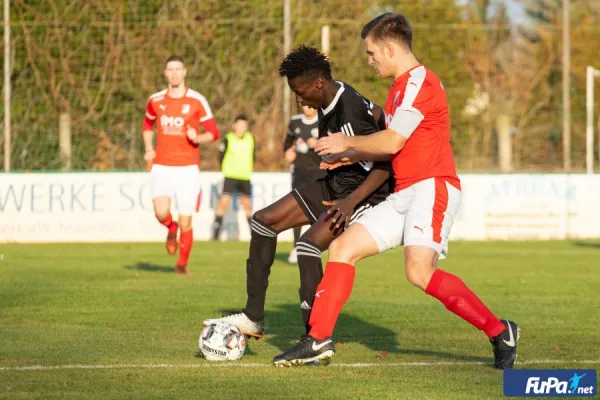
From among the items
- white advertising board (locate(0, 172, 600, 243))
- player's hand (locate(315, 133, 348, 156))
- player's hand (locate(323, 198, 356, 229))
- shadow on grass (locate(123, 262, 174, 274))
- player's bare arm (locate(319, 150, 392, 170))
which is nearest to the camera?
player's hand (locate(315, 133, 348, 156))

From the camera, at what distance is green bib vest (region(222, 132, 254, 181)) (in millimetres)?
21656

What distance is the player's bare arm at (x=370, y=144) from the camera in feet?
23.4

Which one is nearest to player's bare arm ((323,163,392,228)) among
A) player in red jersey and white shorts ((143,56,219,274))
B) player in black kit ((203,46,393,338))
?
player in black kit ((203,46,393,338))

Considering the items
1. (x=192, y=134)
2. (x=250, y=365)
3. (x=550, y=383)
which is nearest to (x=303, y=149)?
(x=192, y=134)

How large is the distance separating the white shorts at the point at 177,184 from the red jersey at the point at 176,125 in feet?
0.25

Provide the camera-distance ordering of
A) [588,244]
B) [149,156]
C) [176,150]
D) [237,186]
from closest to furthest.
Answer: [149,156] → [176,150] → [237,186] → [588,244]

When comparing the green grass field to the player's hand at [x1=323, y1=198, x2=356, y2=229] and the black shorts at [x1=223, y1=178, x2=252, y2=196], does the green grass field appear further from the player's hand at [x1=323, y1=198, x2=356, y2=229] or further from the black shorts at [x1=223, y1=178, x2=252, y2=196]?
the black shorts at [x1=223, y1=178, x2=252, y2=196]

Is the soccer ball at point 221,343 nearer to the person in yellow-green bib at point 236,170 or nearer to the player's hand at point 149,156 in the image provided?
the player's hand at point 149,156

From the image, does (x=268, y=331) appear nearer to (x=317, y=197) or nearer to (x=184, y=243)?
(x=317, y=197)

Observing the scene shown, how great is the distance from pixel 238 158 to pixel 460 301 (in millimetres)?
14811

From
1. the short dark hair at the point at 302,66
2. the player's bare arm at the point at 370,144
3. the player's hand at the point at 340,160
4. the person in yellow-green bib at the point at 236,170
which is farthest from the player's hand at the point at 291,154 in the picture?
the player's bare arm at the point at 370,144

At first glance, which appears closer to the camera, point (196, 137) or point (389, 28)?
point (389, 28)

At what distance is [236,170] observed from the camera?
71.3ft

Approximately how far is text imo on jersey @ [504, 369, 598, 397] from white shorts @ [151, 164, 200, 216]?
24.2 feet
